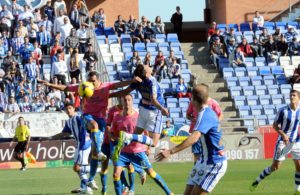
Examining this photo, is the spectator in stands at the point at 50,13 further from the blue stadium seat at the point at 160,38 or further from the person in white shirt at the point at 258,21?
the person in white shirt at the point at 258,21

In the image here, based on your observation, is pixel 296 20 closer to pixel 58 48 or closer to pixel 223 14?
pixel 223 14

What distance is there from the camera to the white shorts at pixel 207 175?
38.6ft

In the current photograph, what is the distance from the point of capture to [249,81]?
131ft

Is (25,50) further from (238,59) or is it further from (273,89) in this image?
(273,89)

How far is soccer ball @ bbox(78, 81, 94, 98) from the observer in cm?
1644

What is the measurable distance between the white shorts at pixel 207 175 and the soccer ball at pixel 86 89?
4.90m

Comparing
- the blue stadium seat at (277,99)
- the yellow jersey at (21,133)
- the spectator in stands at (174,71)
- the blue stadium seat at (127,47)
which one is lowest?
the blue stadium seat at (277,99)

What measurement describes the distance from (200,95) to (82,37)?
26.7 meters

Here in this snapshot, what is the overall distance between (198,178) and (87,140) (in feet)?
23.7

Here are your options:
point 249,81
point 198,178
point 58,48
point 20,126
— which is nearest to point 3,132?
point 20,126

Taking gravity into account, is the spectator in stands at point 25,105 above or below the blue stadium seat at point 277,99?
above

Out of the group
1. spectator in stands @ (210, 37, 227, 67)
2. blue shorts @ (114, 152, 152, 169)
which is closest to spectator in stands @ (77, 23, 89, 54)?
spectator in stands @ (210, 37, 227, 67)

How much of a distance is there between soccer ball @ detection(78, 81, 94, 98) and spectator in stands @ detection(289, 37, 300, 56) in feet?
84.3

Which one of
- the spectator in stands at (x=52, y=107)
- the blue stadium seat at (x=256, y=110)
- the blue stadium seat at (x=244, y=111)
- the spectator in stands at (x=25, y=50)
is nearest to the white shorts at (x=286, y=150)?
the spectator in stands at (x=52, y=107)
